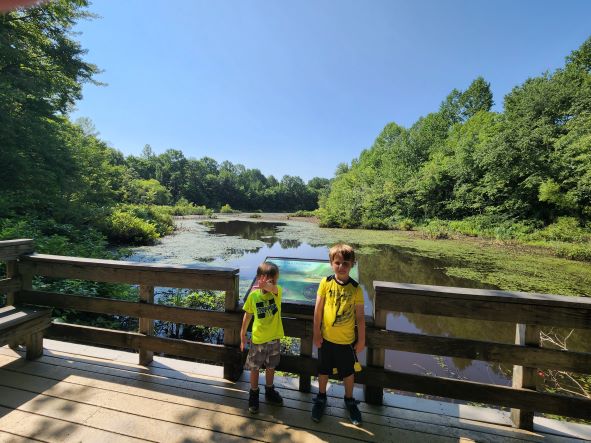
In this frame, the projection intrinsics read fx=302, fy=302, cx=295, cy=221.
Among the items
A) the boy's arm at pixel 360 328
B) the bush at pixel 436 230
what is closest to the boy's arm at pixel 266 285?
the boy's arm at pixel 360 328

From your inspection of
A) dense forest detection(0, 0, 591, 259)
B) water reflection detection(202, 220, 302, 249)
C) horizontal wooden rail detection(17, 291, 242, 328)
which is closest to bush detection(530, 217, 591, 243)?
dense forest detection(0, 0, 591, 259)

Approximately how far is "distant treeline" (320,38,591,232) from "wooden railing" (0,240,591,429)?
2325 centimetres

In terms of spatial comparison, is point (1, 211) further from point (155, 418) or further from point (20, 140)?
point (155, 418)

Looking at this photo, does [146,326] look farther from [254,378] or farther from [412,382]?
[412,382]

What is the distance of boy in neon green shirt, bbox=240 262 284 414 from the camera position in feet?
7.17

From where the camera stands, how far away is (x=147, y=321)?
269cm

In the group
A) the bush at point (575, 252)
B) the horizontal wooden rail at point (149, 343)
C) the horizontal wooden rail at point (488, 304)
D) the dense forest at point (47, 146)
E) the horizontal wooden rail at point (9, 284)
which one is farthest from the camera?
the bush at point (575, 252)

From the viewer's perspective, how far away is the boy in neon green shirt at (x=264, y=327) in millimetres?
2186

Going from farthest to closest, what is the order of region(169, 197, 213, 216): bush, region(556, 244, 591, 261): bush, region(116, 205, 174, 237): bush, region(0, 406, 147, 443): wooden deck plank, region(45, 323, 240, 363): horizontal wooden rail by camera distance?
region(169, 197, 213, 216): bush < region(116, 205, 174, 237): bush < region(556, 244, 591, 261): bush < region(45, 323, 240, 363): horizontal wooden rail < region(0, 406, 147, 443): wooden deck plank

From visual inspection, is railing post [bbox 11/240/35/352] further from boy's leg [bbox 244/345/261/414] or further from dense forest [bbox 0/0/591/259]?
dense forest [bbox 0/0/591/259]

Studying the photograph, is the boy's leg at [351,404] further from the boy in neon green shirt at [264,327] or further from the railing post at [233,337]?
the railing post at [233,337]

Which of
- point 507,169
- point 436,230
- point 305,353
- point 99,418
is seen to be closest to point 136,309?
point 99,418

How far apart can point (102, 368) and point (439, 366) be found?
461 cm

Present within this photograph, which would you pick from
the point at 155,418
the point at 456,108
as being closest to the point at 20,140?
the point at 155,418
